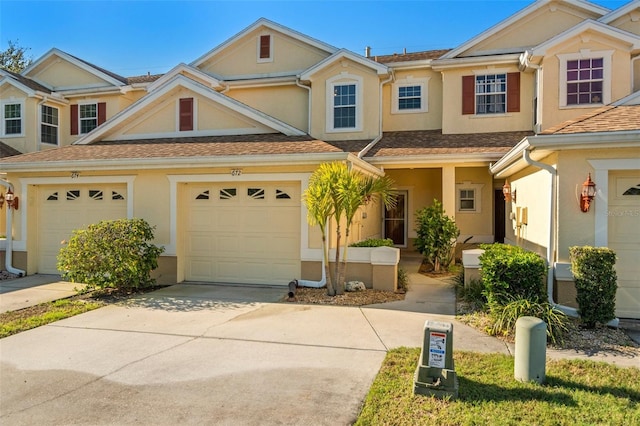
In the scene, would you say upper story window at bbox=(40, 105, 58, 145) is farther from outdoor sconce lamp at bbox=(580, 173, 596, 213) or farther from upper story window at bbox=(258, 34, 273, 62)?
outdoor sconce lamp at bbox=(580, 173, 596, 213)

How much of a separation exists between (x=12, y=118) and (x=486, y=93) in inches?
695

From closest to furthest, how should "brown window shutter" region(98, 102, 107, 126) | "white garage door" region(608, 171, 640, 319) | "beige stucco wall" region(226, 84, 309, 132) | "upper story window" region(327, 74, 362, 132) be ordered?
"white garage door" region(608, 171, 640, 319)
"upper story window" region(327, 74, 362, 132)
"beige stucco wall" region(226, 84, 309, 132)
"brown window shutter" region(98, 102, 107, 126)

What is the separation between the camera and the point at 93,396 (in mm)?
4328

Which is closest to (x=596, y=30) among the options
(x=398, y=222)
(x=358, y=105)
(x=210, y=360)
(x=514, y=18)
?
(x=514, y=18)

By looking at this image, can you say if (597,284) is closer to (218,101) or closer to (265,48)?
(218,101)

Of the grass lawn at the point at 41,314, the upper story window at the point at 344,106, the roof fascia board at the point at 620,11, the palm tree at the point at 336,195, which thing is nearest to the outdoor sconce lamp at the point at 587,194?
the palm tree at the point at 336,195

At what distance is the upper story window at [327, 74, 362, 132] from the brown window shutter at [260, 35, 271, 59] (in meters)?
2.92

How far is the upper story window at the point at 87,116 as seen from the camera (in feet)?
55.8

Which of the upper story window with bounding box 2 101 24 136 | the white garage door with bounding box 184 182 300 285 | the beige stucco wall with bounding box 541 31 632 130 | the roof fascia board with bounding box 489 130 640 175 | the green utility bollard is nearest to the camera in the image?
the green utility bollard

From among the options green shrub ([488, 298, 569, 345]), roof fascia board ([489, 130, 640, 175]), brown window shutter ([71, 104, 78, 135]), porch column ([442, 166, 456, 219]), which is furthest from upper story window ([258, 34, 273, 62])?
green shrub ([488, 298, 569, 345])

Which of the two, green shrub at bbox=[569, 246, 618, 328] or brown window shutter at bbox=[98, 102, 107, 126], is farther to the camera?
brown window shutter at bbox=[98, 102, 107, 126]

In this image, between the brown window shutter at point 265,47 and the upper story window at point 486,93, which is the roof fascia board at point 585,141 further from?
the brown window shutter at point 265,47

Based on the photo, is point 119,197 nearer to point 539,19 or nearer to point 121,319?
point 121,319

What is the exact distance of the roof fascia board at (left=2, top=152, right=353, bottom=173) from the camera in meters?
9.15
